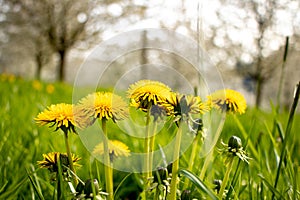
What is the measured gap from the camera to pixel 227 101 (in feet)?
1.63

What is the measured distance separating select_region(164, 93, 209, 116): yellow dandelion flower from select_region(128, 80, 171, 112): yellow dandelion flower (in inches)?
0.4

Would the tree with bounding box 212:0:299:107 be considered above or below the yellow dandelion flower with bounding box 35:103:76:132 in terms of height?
above

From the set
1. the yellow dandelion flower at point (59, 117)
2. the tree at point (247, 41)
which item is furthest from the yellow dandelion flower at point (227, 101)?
the tree at point (247, 41)

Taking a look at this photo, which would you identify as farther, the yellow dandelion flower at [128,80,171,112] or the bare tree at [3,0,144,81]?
the bare tree at [3,0,144,81]

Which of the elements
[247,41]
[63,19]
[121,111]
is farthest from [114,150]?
[63,19]

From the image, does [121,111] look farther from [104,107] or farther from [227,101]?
[227,101]

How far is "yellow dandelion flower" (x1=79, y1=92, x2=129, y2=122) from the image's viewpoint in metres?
0.39

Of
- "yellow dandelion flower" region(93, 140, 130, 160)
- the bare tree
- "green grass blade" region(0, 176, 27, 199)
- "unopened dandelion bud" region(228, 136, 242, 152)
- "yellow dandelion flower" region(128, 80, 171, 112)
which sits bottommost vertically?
"green grass blade" region(0, 176, 27, 199)

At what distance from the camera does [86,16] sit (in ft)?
36.8

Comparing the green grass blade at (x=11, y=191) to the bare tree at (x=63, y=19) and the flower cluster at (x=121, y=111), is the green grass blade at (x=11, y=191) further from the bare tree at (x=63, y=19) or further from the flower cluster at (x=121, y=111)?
the bare tree at (x=63, y=19)

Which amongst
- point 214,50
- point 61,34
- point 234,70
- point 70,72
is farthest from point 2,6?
point 70,72

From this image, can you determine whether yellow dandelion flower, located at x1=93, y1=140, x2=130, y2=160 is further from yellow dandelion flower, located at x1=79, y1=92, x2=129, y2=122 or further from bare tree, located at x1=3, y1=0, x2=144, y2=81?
bare tree, located at x1=3, y1=0, x2=144, y2=81

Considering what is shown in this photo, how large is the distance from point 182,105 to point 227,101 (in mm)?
128

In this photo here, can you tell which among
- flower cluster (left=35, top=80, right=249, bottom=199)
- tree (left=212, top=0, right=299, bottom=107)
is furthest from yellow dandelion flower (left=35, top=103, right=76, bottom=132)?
tree (left=212, top=0, right=299, bottom=107)
